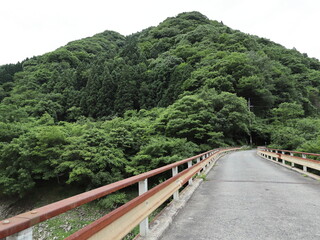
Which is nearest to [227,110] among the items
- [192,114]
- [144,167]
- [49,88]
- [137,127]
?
[192,114]

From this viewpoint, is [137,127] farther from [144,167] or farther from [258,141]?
[258,141]

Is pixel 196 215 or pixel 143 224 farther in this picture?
pixel 196 215

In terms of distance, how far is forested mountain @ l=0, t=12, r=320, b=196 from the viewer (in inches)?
837

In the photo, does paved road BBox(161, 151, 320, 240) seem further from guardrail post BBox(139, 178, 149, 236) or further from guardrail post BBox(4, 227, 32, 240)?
guardrail post BBox(4, 227, 32, 240)

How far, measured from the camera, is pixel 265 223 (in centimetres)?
394

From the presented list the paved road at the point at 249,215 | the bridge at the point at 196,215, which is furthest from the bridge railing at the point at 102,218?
the paved road at the point at 249,215

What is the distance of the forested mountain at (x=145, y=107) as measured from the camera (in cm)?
2125

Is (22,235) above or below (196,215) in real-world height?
above

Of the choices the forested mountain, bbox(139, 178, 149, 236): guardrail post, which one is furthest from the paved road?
the forested mountain

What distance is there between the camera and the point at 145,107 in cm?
5331

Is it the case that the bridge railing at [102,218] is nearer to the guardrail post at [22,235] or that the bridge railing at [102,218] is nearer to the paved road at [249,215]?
the guardrail post at [22,235]

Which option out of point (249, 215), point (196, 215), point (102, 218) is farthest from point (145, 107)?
point (102, 218)

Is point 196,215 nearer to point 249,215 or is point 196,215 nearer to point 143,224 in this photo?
point 249,215

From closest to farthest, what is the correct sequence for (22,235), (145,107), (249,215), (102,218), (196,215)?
1. (22,235)
2. (102,218)
3. (249,215)
4. (196,215)
5. (145,107)
